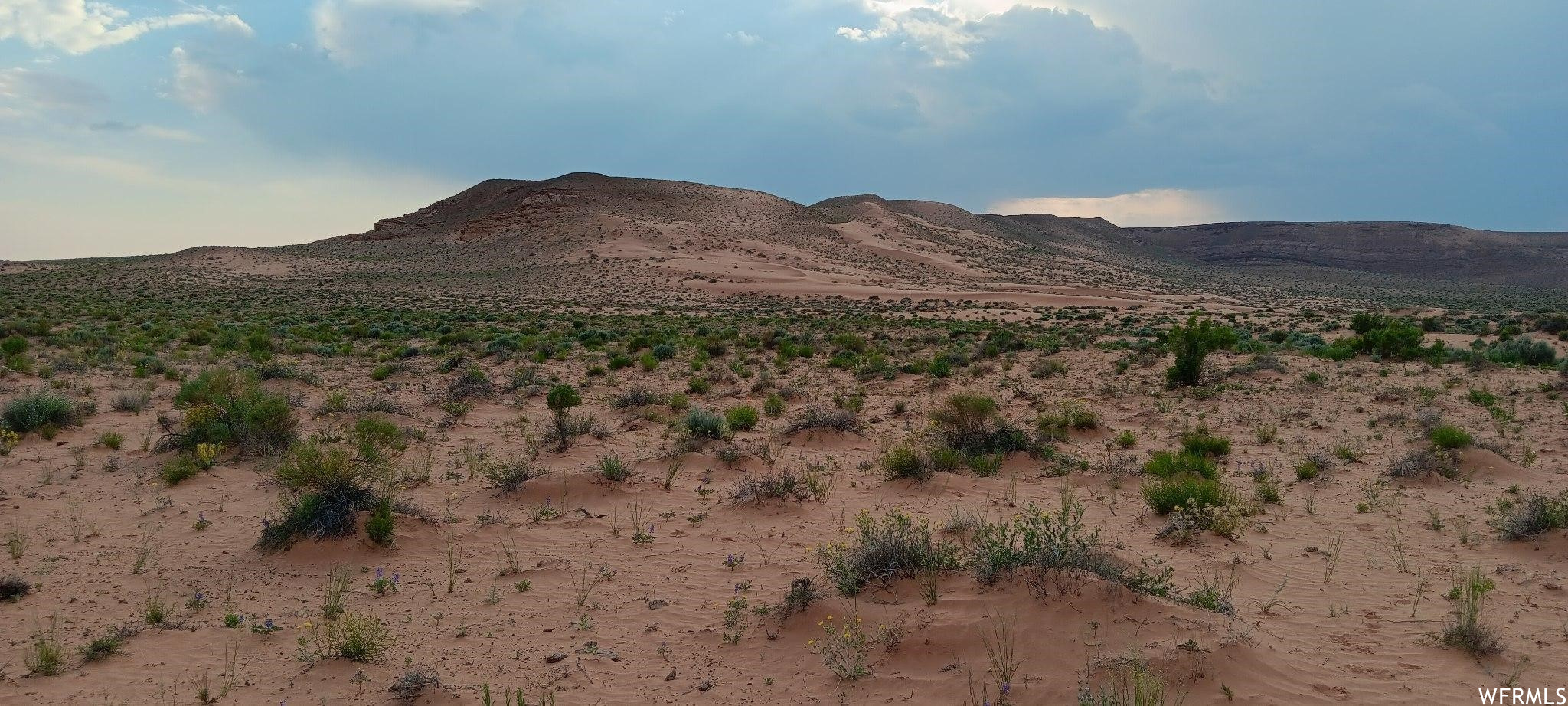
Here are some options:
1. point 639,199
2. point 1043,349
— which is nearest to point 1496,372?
point 1043,349

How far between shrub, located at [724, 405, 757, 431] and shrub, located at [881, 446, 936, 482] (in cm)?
311

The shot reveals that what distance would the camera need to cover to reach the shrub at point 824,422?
12.3m

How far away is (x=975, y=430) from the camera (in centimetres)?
1127

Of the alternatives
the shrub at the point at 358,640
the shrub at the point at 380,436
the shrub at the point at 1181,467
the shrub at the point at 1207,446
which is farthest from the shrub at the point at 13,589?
the shrub at the point at 1207,446

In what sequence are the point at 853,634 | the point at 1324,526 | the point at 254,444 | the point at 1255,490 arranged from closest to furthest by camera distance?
the point at 853,634
the point at 1324,526
the point at 1255,490
the point at 254,444

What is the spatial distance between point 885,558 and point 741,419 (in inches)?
252

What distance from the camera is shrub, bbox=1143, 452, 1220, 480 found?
951 centimetres

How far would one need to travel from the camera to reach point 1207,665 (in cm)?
489

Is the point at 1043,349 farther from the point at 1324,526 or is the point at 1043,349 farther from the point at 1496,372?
the point at 1324,526

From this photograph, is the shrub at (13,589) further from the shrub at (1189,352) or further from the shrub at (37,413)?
the shrub at (1189,352)

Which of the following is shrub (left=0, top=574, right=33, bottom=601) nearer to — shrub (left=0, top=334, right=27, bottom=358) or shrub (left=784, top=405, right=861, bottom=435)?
shrub (left=784, top=405, right=861, bottom=435)

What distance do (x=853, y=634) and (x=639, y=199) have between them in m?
99.1

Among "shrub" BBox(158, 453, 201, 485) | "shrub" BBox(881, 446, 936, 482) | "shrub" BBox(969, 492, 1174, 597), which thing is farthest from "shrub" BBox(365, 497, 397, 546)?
"shrub" BBox(881, 446, 936, 482)

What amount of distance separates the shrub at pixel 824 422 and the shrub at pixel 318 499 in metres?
5.86
